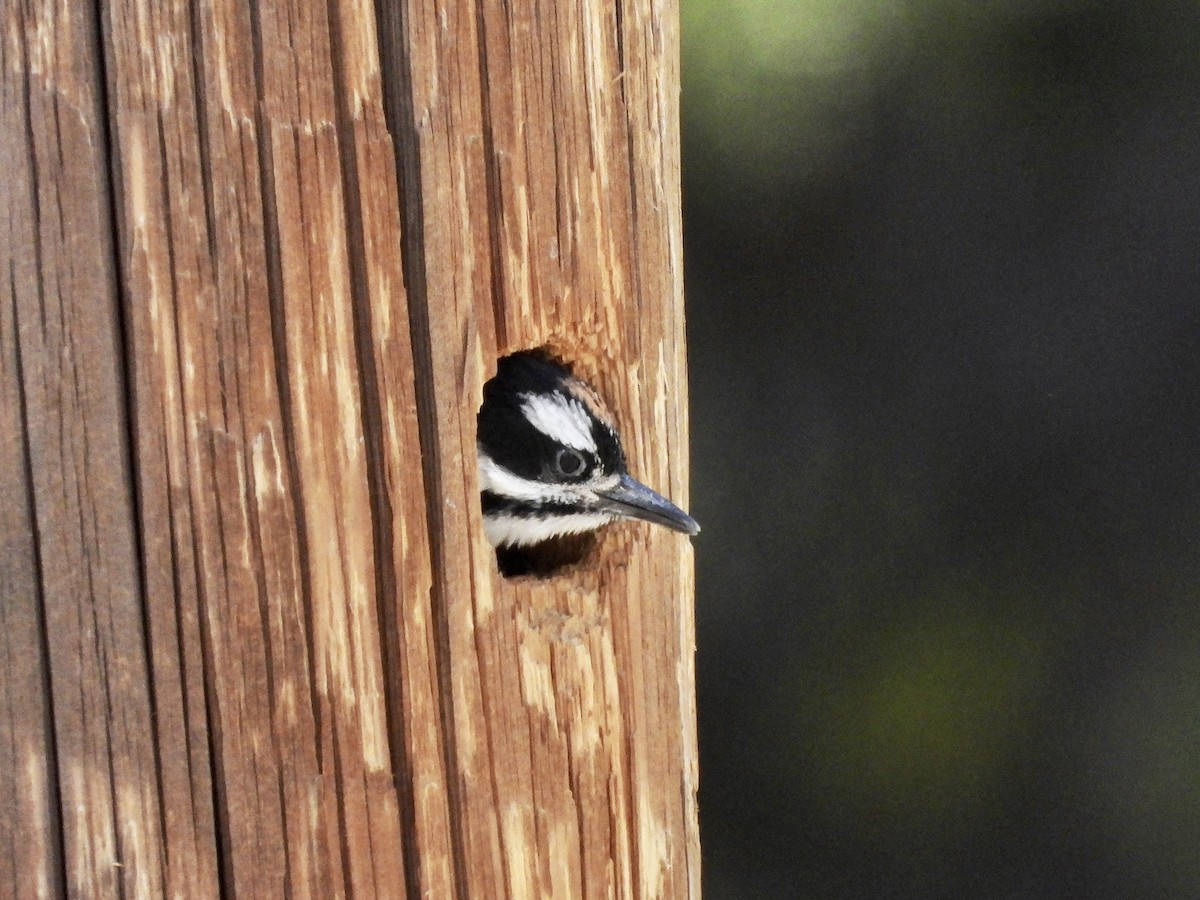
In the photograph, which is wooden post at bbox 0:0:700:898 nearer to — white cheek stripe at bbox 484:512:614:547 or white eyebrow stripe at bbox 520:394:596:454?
white eyebrow stripe at bbox 520:394:596:454

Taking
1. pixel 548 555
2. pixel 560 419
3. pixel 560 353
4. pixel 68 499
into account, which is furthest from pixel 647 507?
pixel 68 499

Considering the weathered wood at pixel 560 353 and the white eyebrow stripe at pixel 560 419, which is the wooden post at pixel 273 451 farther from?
the white eyebrow stripe at pixel 560 419

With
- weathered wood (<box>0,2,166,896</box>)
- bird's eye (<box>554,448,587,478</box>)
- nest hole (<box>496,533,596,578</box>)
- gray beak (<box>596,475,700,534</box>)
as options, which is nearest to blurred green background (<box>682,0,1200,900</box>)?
nest hole (<box>496,533,596,578</box>)

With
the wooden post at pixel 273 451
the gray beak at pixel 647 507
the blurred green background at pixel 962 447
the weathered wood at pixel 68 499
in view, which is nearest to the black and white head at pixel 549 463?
the gray beak at pixel 647 507

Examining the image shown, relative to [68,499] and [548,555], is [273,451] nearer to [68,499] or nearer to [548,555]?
[68,499]

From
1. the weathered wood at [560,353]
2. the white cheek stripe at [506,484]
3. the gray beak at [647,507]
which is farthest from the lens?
the white cheek stripe at [506,484]

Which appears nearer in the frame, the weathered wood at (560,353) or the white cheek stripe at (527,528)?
the weathered wood at (560,353)

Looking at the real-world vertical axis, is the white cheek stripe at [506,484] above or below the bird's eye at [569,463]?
below

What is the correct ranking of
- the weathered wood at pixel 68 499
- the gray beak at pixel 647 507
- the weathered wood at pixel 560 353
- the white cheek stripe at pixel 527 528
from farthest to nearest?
the white cheek stripe at pixel 527 528
the gray beak at pixel 647 507
the weathered wood at pixel 560 353
the weathered wood at pixel 68 499

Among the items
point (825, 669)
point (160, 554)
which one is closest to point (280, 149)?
point (160, 554)

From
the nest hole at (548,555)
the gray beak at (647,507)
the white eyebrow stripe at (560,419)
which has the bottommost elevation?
the nest hole at (548,555)
